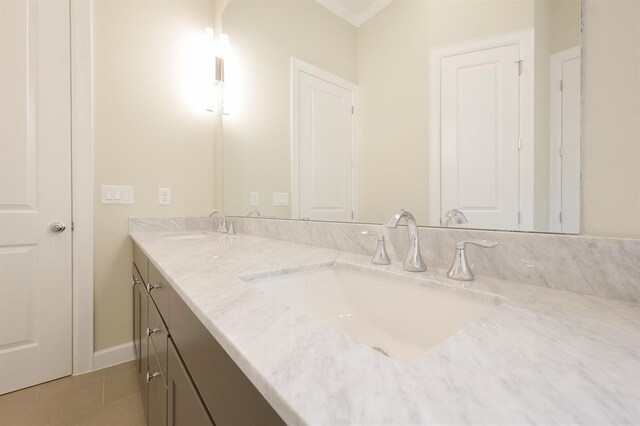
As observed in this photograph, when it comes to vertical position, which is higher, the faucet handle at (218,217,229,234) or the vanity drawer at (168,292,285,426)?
the faucet handle at (218,217,229,234)

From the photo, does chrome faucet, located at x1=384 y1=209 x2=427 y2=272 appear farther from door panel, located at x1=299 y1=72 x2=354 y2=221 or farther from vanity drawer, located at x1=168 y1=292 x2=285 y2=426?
vanity drawer, located at x1=168 y1=292 x2=285 y2=426

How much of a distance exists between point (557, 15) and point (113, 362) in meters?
2.41

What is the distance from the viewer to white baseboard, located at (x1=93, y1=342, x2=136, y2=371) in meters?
1.62

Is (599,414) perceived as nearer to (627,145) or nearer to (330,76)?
(627,145)

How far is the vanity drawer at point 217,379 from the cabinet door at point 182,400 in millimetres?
21

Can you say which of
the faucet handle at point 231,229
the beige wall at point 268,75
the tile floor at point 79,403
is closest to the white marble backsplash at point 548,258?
the beige wall at point 268,75

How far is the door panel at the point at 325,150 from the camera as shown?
43.0 inches

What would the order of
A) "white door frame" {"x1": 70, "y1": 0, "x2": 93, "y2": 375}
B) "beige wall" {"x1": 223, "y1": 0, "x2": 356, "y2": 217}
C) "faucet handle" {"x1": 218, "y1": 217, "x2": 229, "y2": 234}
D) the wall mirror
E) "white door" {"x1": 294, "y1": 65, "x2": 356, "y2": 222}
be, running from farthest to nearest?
1. "faucet handle" {"x1": 218, "y1": 217, "x2": 229, "y2": 234}
2. "white door frame" {"x1": 70, "y1": 0, "x2": 93, "y2": 375}
3. "beige wall" {"x1": 223, "y1": 0, "x2": 356, "y2": 217}
4. "white door" {"x1": 294, "y1": 65, "x2": 356, "y2": 222}
5. the wall mirror

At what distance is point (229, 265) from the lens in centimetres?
80

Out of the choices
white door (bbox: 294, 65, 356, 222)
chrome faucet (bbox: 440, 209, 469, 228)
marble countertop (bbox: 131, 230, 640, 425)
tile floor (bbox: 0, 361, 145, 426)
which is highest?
white door (bbox: 294, 65, 356, 222)

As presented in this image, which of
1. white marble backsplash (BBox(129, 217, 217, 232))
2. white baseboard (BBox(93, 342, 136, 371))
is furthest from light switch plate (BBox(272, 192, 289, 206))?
white baseboard (BBox(93, 342, 136, 371))

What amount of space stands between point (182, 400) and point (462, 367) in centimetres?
59

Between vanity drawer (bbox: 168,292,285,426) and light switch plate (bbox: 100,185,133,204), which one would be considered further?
light switch plate (bbox: 100,185,133,204)

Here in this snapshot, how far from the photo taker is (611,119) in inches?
20.4
